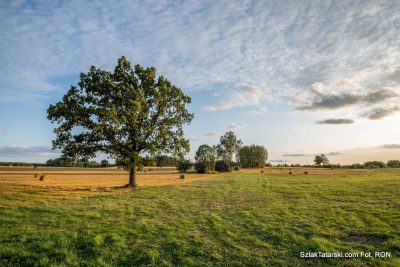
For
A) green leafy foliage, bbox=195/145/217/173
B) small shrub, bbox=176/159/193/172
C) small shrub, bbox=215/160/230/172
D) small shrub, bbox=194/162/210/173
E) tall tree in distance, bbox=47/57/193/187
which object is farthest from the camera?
small shrub, bbox=215/160/230/172

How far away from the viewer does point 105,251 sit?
34.8ft

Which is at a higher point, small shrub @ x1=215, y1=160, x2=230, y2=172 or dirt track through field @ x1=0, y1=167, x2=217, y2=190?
small shrub @ x1=215, y1=160, x2=230, y2=172

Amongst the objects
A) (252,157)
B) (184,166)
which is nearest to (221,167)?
(184,166)

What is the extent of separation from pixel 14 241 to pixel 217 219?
33.5 feet

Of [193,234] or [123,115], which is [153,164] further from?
[193,234]

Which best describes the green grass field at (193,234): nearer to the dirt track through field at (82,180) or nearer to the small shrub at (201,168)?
the dirt track through field at (82,180)

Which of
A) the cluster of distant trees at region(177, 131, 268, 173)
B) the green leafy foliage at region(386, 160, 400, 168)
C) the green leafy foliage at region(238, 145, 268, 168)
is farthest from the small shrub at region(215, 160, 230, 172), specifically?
the green leafy foliage at region(386, 160, 400, 168)

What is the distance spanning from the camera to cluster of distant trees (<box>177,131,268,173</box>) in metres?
108

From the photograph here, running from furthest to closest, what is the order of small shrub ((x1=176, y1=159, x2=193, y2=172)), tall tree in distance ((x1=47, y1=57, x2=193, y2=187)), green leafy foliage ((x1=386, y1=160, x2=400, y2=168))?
green leafy foliage ((x1=386, y1=160, x2=400, y2=168)), small shrub ((x1=176, y1=159, x2=193, y2=172)), tall tree in distance ((x1=47, y1=57, x2=193, y2=187))

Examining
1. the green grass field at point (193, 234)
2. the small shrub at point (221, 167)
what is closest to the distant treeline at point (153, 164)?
the small shrub at point (221, 167)

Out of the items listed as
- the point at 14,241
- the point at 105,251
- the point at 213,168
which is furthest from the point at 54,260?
the point at 213,168

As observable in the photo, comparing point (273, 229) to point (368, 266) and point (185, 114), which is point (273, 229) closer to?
point (368, 266)

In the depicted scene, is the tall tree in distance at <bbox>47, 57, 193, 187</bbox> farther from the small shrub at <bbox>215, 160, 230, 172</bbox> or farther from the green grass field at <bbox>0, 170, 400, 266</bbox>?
the small shrub at <bbox>215, 160, 230, 172</bbox>

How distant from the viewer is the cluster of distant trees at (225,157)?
108 meters
